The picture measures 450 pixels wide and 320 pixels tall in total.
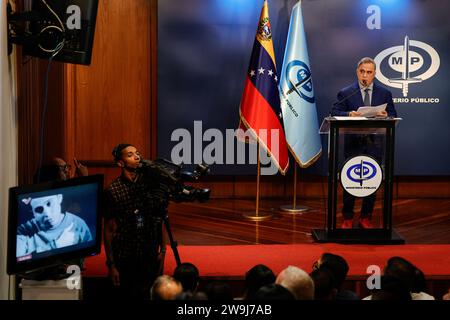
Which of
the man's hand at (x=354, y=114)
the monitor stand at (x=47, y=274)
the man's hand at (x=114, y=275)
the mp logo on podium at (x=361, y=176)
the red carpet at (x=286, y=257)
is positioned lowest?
the red carpet at (x=286, y=257)

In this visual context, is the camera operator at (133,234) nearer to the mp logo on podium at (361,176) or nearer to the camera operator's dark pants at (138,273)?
the camera operator's dark pants at (138,273)

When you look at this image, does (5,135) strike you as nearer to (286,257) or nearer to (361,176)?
(286,257)

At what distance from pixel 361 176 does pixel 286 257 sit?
937 mm

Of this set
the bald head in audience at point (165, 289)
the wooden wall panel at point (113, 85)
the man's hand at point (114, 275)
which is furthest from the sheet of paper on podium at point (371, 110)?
the bald head in audience at point (165, 289)

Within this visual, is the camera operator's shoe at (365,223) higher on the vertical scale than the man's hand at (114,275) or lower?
higher

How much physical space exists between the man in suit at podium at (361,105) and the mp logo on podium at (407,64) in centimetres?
177

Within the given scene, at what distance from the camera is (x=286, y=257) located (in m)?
5.31

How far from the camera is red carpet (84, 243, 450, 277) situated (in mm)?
4980

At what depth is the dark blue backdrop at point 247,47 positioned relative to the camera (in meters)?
7.66

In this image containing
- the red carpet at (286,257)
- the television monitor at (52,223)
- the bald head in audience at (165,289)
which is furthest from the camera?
the red carpet at (286,257)

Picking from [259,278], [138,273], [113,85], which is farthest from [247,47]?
[259,278]
